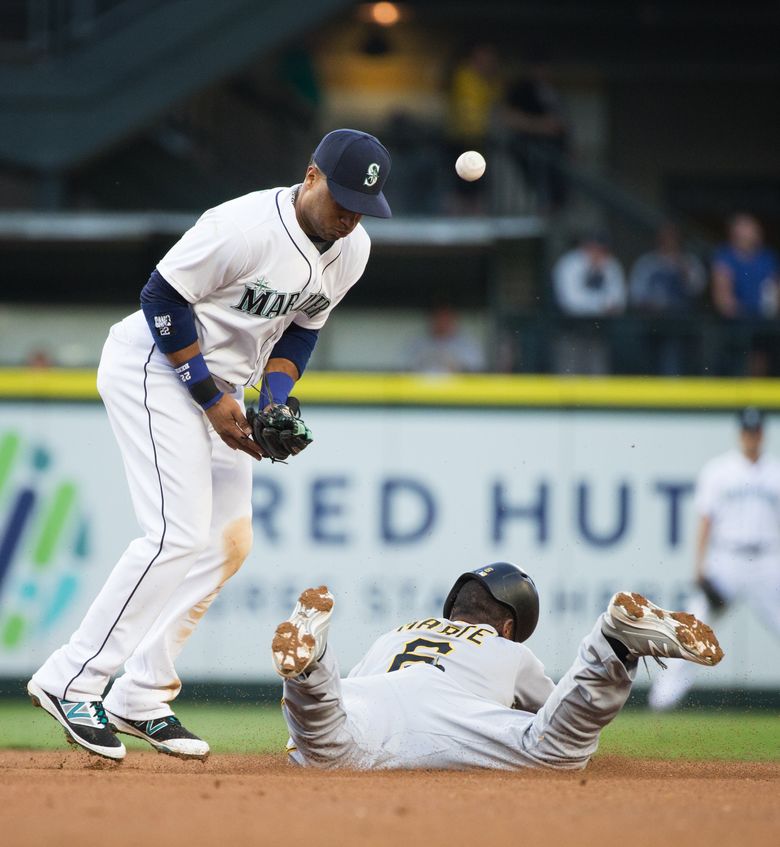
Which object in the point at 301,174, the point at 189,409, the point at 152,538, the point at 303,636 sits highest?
the point at 301,174

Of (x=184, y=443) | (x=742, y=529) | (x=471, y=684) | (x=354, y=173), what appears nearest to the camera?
(x=354, y=173)

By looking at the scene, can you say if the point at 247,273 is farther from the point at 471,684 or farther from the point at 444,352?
the point at 444,352

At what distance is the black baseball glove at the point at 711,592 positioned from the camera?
30.5 feet

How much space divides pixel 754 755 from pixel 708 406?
3448mm

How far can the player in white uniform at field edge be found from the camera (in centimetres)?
472

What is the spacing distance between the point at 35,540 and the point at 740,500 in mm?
4444

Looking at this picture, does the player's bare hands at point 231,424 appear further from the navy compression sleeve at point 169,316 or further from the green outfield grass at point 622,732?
the green outfield grass at point 622,732

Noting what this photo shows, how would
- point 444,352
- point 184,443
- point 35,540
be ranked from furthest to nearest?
point 444,352 → point 35,540 → point 184,443

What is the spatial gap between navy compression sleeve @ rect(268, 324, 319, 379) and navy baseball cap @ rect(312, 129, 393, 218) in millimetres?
721

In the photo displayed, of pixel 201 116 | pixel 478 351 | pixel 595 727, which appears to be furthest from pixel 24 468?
pixel 201 116

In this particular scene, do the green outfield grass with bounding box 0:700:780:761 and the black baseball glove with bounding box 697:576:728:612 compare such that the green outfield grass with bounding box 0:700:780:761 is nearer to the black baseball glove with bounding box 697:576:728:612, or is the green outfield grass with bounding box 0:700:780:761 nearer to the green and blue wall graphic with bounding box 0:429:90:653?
the green and blue wall graphic with bounding box 0:429:90:653

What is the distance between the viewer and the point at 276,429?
5027 mm

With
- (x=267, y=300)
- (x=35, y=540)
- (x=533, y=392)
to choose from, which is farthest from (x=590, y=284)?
(x=267, y=300)

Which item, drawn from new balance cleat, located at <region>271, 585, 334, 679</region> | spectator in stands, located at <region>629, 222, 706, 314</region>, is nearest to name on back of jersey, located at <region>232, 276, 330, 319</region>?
new balance cleat, located at <region>271, 585, 334, 679</region>
